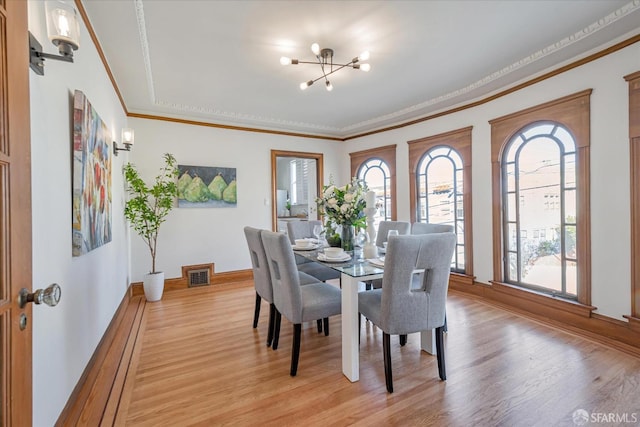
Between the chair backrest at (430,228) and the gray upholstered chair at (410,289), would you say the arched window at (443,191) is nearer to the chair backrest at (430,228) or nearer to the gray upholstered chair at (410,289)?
the chair backrest at (430,228)

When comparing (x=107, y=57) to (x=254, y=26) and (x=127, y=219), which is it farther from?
(x=127, y=219)

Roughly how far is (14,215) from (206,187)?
379cm

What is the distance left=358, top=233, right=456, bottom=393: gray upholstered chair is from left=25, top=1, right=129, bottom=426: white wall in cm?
163

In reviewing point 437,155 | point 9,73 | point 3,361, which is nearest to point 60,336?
point 3,361

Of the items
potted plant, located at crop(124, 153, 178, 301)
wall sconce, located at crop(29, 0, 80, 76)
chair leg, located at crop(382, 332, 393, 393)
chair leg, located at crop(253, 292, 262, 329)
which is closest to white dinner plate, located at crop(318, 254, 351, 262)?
chair leg, located at crop(382, 332, 393, 393)

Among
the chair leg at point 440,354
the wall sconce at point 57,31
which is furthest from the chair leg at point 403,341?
the wall sconce at point 57,31

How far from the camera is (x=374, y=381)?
2010 millimetres

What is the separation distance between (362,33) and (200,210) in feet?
10.9

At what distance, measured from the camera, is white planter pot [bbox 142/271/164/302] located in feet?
12.3

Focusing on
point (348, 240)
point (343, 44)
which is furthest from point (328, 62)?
point (348, 240)

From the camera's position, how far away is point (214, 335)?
2.77 metres

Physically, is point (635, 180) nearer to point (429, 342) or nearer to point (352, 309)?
point (429, 342)

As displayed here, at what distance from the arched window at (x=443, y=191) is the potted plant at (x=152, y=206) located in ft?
11.7

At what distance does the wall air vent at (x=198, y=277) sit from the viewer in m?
4.38
